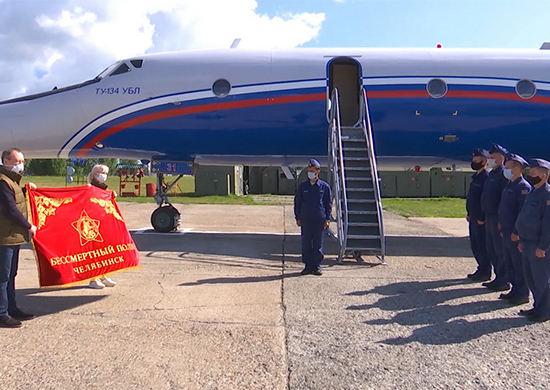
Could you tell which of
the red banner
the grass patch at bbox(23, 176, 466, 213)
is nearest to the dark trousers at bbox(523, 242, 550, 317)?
the red banner

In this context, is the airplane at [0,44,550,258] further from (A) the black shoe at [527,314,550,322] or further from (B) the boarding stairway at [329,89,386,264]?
(A) the black shoe at [527,314,550,322]

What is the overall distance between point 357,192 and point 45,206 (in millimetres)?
5407

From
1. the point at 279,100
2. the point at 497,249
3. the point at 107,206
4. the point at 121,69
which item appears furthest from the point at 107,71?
the point at 497,249

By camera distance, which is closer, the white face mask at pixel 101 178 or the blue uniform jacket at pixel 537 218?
the blue uniform jacket at pixel 537 218

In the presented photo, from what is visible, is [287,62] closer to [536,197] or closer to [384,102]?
[384,102]

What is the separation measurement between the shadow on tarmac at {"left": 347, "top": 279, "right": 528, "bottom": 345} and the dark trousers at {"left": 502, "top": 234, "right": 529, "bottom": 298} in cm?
25

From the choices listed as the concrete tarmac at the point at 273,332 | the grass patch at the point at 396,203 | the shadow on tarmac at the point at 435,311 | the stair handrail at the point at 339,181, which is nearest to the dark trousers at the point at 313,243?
the concrete tarmac at the point at 273,332

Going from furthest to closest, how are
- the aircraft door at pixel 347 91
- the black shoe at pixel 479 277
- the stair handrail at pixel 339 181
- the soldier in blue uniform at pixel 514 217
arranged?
the aircraft door at pixel 347 91, the stair handrail at pixel 339 181, the black shoe at pixel 479 277, the soldier in blue uniform at pixel 514 217

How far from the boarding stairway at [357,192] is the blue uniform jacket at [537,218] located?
2919mm

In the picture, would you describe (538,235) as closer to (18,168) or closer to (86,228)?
(86,228)

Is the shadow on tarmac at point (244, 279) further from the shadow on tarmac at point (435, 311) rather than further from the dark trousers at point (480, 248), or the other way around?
the dark trousers at point (480, 248)

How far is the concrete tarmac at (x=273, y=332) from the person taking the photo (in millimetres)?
3602

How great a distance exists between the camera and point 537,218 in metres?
4.88

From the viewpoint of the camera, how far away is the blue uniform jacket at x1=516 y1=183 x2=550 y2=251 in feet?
15.6
